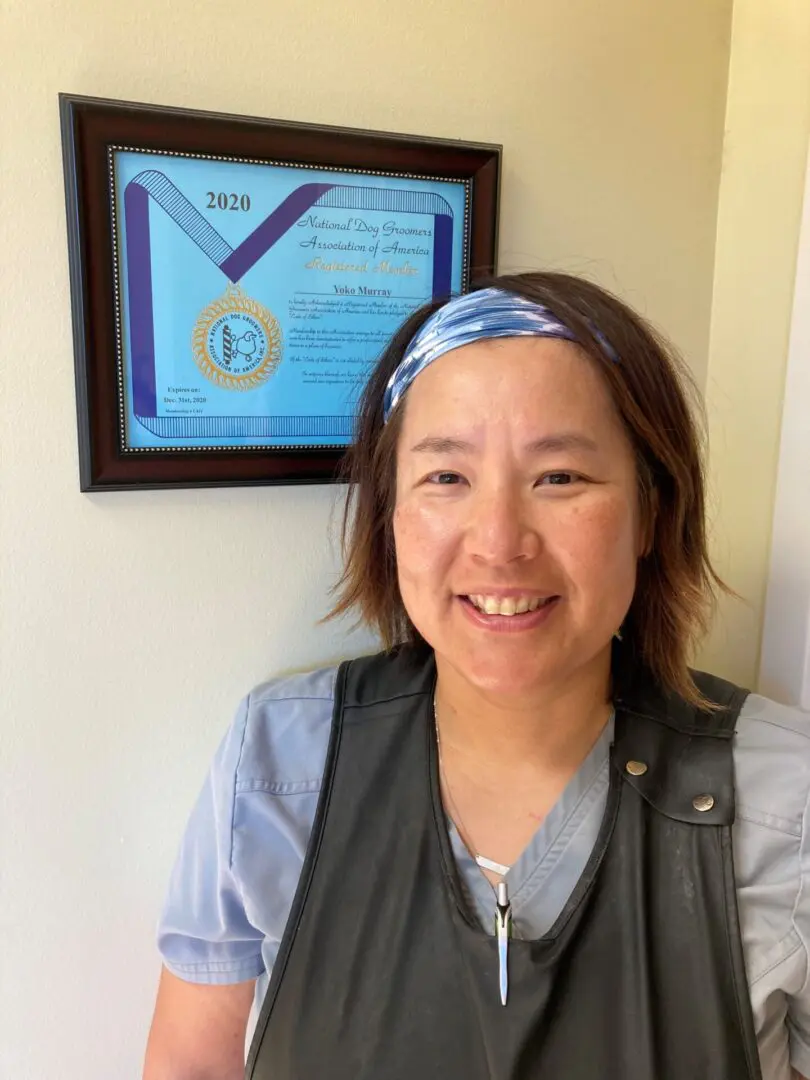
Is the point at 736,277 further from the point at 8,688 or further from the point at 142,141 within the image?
the point at 8,688

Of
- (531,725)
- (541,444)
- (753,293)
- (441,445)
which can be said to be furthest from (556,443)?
(753,293)

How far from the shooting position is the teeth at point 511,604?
2.88 ft

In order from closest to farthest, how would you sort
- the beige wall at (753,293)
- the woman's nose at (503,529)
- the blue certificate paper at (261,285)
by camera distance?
the woman's nose at (503,529) < the blue certificate paper at (261,285) < the beige wall at (753,293)

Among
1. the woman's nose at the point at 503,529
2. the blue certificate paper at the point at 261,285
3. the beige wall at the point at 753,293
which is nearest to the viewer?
the woman's nose at the point at 503,529

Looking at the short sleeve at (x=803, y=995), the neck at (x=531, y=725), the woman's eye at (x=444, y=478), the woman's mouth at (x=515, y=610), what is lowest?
the short sleeve at (x=803, y=995)

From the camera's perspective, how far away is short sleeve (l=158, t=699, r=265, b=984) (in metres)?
0.99

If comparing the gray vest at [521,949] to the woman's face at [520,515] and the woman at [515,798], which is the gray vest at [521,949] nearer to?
the woman at [515,798]

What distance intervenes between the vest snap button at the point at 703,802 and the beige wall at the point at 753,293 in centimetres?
42

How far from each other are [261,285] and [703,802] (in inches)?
30.6

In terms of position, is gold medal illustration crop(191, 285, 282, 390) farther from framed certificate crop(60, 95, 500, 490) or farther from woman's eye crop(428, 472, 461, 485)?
woman's eye crop(428, 472, 461, 485)

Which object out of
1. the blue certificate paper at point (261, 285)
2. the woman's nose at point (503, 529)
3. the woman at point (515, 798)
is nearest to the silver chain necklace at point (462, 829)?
the woman at point (515, 798)

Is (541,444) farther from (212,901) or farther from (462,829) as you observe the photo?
(212,901)

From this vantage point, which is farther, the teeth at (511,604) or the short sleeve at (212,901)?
the short sleeve at (212,901)

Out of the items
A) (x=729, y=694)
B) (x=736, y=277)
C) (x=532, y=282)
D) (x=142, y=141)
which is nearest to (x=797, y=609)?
(x=729, y=694)
